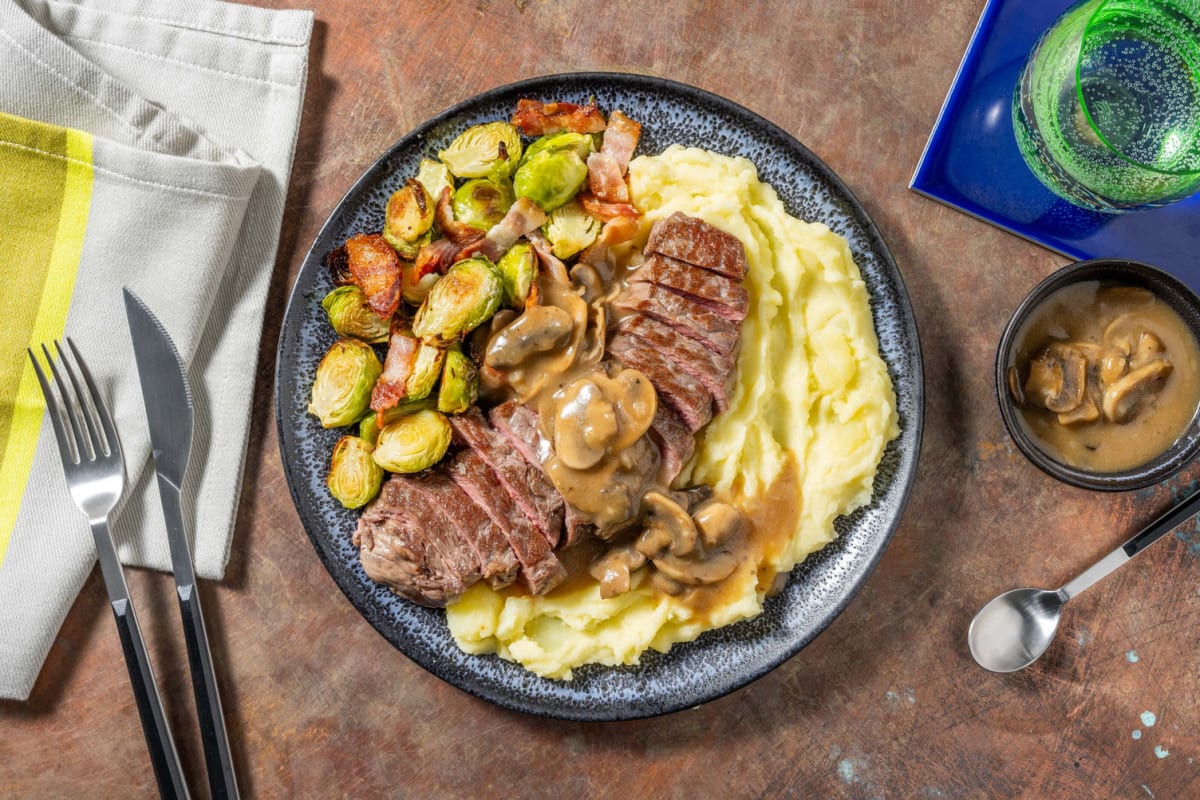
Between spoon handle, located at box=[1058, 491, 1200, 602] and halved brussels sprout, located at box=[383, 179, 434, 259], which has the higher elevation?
halved brussels sprout, located at box=[383, 179, 434, 259]

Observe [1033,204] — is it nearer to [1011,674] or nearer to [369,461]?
[1011,674]

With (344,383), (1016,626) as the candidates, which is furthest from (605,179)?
(1016,626)

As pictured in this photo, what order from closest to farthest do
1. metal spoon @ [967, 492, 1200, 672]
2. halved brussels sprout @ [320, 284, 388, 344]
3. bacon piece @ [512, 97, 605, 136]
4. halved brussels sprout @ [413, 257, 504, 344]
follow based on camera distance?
halved brussels sprout @ [413, 257, 504, 344] < halved brussels sprout @ [320, 284, 388, 344] < bacon piece @ [512, 97, 605, 136] < metal spoon @ [967, 492, 1200, 672]

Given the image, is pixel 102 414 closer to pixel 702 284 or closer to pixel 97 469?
pixel 97 469

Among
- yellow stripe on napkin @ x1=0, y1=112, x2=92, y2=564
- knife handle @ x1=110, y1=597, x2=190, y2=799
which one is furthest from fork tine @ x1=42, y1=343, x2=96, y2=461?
knife handle @ x1=110, y1=597, x2=190, y2=799

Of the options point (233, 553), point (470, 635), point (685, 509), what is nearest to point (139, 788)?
point (233, 553)

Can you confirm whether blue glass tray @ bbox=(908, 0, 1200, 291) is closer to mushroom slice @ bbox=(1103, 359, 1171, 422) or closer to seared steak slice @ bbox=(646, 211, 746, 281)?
mushroom slice @ bbox=(1103, 359, 1171, 422)

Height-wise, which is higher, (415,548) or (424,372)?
(424,372)
